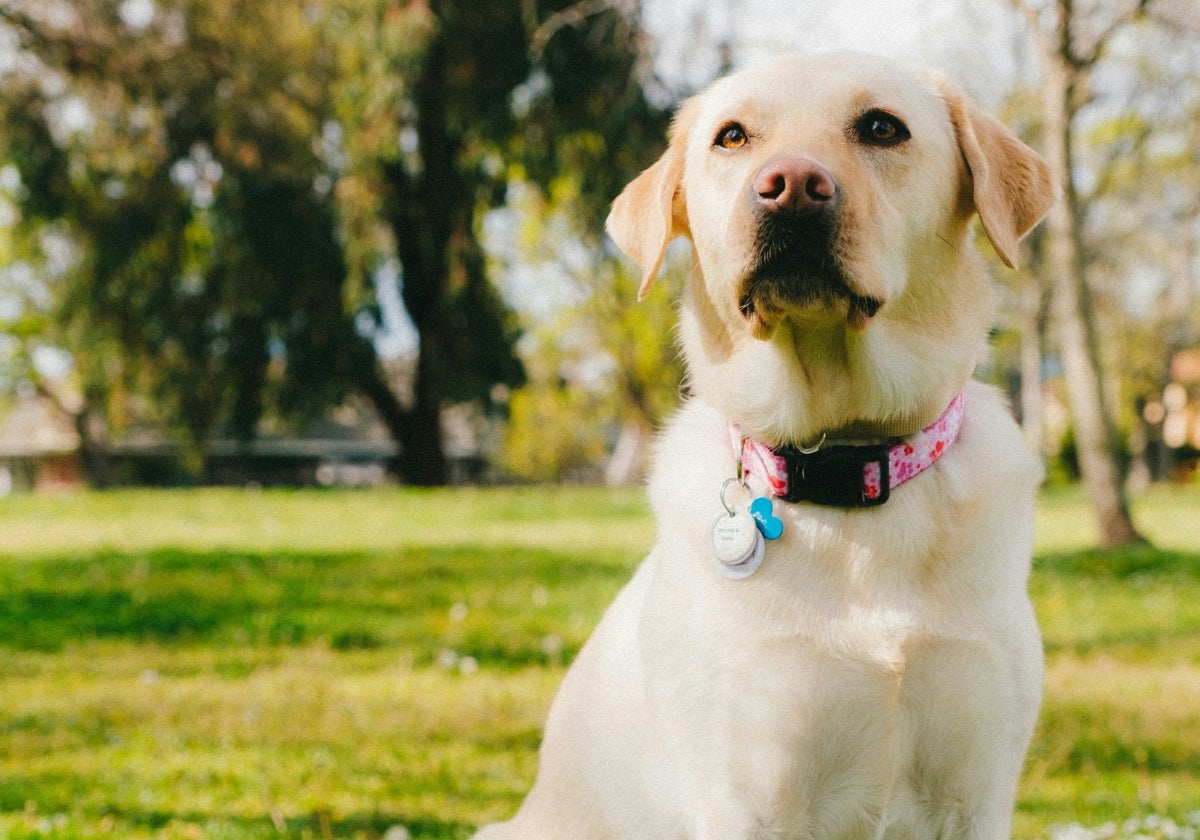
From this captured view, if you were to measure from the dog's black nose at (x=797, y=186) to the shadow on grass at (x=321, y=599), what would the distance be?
4040mm

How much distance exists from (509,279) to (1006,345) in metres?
17.6

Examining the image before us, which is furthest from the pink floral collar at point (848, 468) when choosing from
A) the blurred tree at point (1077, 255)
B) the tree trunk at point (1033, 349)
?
the tree trunk at point (1033, 349)

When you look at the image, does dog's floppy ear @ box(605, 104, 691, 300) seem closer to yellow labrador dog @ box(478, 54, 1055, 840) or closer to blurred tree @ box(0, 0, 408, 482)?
yellow labrador dog @ box(478, 54, 1055, 840)

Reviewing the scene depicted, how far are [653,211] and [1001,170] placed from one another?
806mm

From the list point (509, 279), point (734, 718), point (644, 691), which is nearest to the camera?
point (734, 718)

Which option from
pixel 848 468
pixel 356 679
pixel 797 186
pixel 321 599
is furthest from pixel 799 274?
pixel 321 599

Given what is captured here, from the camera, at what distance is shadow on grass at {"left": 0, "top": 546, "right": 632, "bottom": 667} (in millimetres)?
6426

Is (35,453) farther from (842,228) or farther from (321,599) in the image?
(842,228)

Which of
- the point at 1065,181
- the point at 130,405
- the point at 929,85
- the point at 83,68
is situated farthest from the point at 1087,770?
the point at 130,405

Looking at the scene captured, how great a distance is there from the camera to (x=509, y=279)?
24.7m

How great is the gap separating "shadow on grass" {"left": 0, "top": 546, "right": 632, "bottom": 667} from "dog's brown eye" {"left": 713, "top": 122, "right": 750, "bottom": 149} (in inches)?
150

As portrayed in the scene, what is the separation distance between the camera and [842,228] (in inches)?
90.7

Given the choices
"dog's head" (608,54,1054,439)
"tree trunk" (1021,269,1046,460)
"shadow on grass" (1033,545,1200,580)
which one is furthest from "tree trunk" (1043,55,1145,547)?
"tree trunk" (1021,269,1046,460)

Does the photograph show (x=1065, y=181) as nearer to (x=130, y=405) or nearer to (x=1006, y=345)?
(x=130, y=405)
